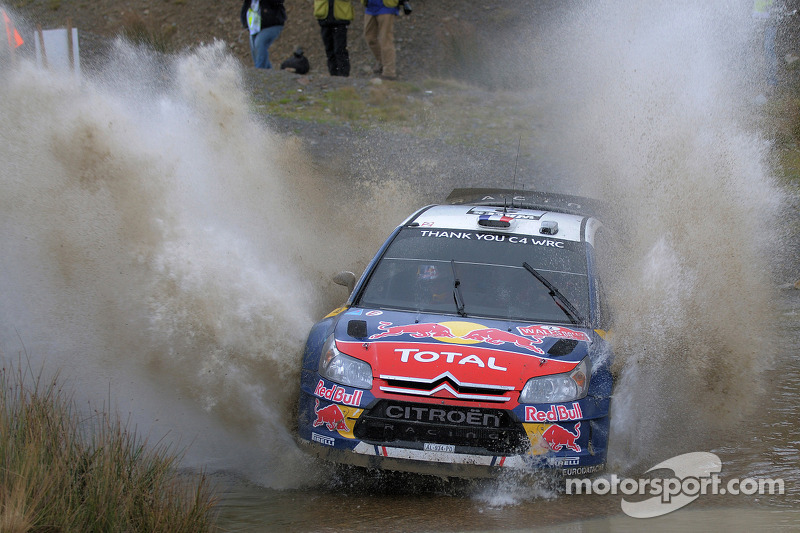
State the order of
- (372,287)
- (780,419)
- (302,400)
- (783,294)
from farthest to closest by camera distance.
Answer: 1. (783,294)
2. (780,419)
3. (372,287)
4. (302,400)

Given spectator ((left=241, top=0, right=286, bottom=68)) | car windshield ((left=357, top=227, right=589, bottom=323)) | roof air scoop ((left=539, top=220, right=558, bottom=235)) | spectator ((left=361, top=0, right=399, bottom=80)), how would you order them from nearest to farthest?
car windshield ((left=357, top=227, right=589, bottom=323)) < roof air scoop ((left=539, top=220, right=558, bottom=235)) < spectator ((left=241, top=0, right=286, bottom=68)) < spectator ((left=361, top=0, right=399, bottom=80))

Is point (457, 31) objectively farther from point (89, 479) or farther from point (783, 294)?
point (89, 479)

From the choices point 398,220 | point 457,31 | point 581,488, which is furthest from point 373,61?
point 581,488

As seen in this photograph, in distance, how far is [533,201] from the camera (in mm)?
7898

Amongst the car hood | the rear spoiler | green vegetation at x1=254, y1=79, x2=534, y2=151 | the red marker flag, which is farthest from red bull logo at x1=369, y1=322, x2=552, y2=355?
green vegetation at x1=254, y1=79, x2=534, y2=151

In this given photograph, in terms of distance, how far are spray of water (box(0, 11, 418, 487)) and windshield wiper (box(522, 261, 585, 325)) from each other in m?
1.79

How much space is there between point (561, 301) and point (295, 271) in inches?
133

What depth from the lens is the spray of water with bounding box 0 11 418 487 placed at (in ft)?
20.4

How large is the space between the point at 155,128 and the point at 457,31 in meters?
14.3

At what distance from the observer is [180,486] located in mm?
4406

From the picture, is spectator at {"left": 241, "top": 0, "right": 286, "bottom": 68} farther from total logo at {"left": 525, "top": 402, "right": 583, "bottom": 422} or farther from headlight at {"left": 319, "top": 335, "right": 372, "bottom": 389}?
total logo at {"left": 525, "top": 402, "right": 583, "bottom": 422}

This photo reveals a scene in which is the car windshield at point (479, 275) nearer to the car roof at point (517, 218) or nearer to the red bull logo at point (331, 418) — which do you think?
the car roof at point (517, 218)

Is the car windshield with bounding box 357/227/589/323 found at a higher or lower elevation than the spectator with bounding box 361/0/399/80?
lower

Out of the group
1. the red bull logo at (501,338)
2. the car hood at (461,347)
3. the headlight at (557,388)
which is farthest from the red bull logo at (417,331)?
the headlight at (557,388)
